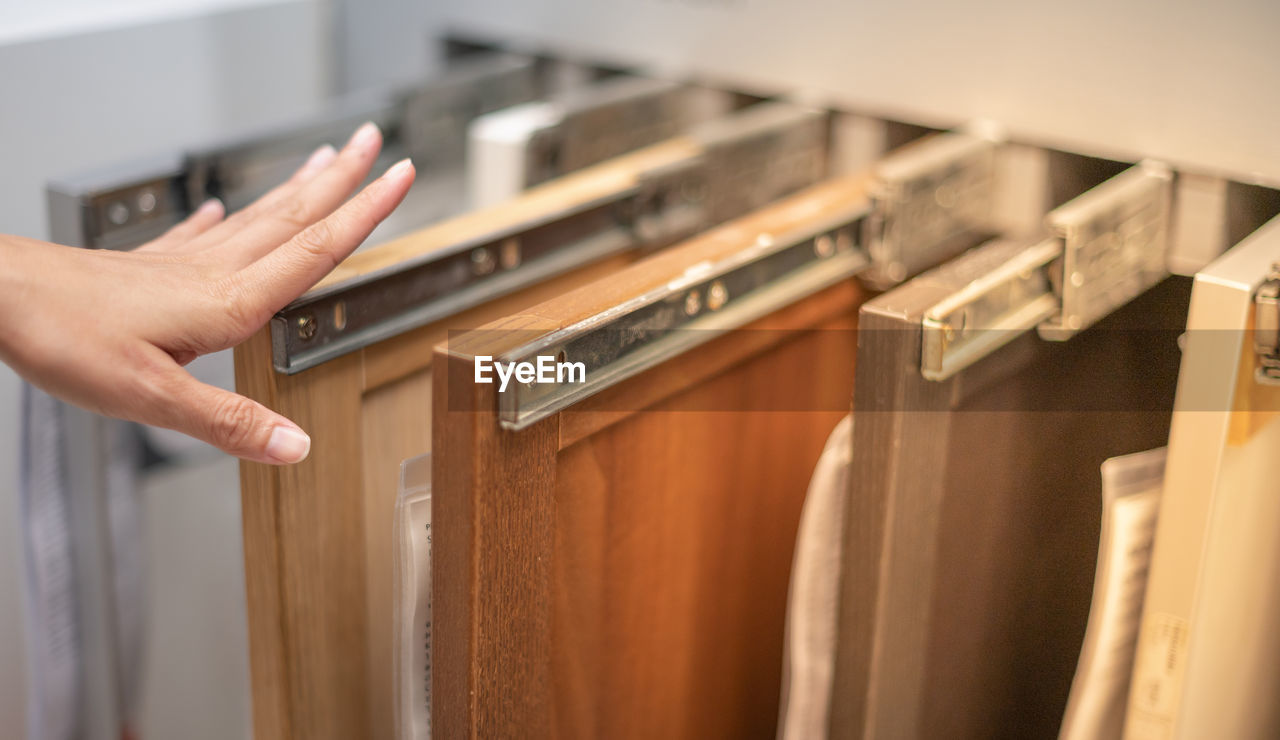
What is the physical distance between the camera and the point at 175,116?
3.12 ft

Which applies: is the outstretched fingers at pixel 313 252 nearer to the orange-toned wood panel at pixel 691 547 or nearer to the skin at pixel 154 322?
the skin at pixel 154 322

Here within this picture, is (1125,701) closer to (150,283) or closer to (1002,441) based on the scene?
(1002,441)

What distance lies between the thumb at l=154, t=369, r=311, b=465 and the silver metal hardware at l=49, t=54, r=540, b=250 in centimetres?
22

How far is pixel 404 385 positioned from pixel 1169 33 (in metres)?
0.45

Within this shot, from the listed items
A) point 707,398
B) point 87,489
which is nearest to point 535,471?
point 707,398

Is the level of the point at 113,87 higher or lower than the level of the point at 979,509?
higher

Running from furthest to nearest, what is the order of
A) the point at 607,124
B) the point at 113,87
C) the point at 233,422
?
1. the point at 113,87
2. the point at 607,124
3. the point at 233,422

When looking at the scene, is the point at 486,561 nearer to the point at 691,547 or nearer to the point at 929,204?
the point at 691,547

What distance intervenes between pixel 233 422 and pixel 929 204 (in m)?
0.39

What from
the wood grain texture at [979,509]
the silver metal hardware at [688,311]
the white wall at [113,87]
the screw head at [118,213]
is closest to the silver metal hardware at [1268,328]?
the wood grain texture at [979,509]

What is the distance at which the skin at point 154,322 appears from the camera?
0.44m

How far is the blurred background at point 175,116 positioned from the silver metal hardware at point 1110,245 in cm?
51

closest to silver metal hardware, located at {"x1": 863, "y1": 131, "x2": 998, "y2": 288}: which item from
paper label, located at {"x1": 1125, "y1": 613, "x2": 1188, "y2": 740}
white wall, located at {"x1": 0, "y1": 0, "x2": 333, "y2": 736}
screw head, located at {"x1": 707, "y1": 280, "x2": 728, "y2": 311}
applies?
screw head, located at {"x1": 707, "y1": 280, "x2": 728, "y2": 311}

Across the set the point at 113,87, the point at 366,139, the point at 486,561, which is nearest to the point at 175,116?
the point at 113,87
